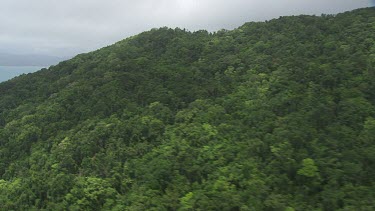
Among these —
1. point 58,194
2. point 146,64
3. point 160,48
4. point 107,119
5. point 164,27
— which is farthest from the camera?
point 164,27

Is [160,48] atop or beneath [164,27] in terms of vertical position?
beneath

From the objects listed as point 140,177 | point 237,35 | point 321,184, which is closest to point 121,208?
point 140,177

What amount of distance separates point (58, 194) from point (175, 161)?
517 inches

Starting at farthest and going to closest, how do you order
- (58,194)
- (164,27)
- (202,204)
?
(164,27), (58,194), (202,204)

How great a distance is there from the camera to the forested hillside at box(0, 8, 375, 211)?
126 ft

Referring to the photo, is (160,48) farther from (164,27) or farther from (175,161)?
(175,161)

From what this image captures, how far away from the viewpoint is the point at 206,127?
163 ft

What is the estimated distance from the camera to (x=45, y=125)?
188 ft

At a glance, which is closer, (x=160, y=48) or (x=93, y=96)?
(x=93, y=96)

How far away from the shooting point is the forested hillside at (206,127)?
3847cm

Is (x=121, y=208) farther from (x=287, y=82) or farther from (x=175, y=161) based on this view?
(x=287, y=82)

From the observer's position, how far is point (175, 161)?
144ft

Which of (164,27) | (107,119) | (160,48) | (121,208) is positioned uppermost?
(164,27)

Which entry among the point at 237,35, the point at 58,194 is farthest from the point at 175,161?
the point at 237,35
